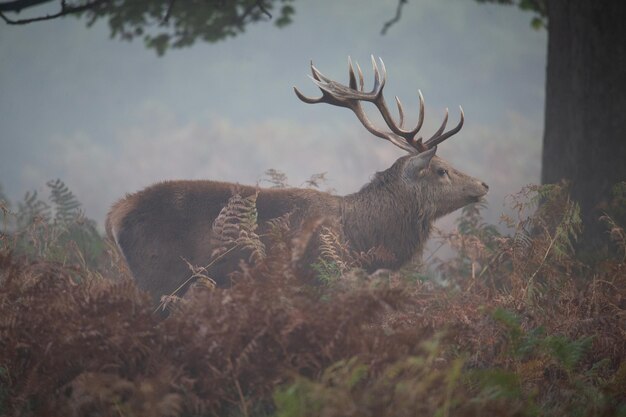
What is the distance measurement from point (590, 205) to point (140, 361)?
16.6 ft

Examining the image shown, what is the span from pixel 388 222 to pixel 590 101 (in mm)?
2739

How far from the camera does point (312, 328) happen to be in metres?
2.49

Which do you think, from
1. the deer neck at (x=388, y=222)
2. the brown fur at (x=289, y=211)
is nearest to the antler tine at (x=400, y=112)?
the brown fur at (x=289, y=211)

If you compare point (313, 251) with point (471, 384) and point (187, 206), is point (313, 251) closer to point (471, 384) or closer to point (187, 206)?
point (187, 206)

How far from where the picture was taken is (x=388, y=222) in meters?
5.24

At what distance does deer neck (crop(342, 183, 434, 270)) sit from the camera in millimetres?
5168

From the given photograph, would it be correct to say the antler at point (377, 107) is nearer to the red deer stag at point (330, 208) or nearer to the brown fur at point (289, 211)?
the red deer stag at point (330, 208)

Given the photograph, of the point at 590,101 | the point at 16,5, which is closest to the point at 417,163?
the point at 590,101

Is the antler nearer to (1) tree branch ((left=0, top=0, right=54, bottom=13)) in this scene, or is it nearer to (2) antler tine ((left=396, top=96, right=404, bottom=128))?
(2) antler tine ((left=396, top=96, right=404, bottom=128))

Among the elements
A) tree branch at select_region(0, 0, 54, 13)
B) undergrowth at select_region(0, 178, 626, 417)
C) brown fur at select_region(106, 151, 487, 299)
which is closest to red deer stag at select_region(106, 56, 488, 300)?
brown fur at select_region(106, 151, 487, 299)

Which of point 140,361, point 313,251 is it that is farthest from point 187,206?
point 140,361

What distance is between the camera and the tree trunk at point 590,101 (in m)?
6.12

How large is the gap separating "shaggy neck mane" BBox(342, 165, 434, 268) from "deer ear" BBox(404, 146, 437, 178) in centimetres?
11

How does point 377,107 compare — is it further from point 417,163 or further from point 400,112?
point 417,163
